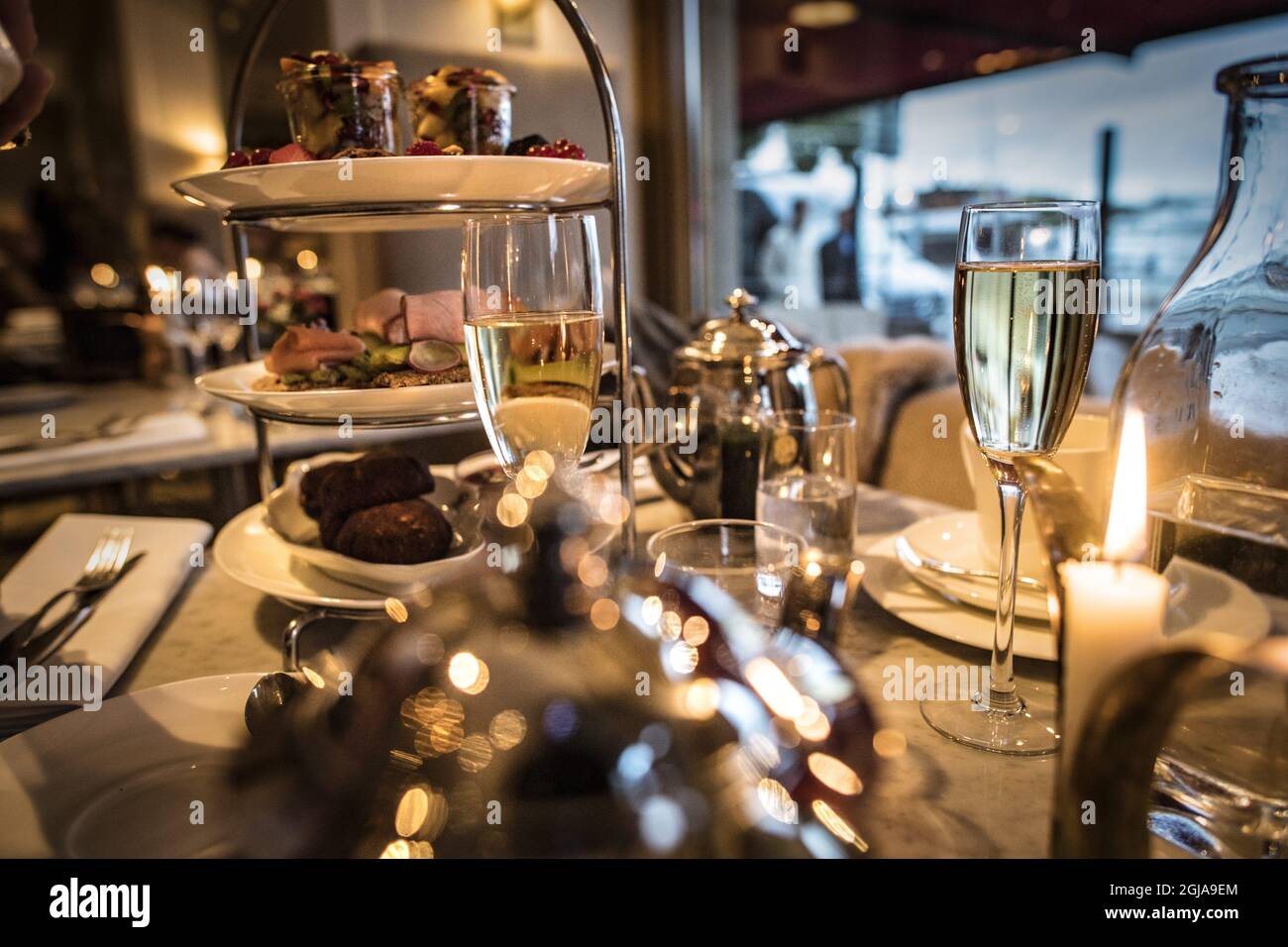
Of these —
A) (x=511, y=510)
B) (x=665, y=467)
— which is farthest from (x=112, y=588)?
(x=665, y=467)

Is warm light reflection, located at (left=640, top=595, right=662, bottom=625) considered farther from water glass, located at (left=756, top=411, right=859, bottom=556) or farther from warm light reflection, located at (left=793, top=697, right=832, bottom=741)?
water glass, located at (left=756, top=411, right=859, bottom=556)

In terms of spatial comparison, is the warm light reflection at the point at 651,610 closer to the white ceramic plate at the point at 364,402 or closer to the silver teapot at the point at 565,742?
the silver teapot at the point at 565,742

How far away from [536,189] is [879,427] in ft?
4.22

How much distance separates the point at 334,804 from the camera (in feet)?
1.23

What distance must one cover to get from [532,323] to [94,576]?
0.48 meters

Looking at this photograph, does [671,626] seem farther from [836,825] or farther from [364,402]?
[364,402]

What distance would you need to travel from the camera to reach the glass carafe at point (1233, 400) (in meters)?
0.53

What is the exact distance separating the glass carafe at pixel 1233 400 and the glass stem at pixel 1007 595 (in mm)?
87

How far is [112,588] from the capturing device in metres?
0.75

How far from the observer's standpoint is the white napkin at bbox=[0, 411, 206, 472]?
1.42 meters

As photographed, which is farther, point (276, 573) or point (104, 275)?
point (104, 275)

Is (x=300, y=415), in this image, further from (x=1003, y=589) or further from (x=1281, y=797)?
(x=1281, y=797)

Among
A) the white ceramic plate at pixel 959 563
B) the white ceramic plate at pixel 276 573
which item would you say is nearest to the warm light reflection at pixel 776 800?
the white ceramic plate at pixel 959 563

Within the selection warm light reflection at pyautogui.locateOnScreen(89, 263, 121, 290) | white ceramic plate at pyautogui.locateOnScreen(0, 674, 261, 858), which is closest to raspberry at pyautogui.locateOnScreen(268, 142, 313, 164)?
white ceramic plate at pyautogui.locateOnScreen(0, 674, 261, 858)
